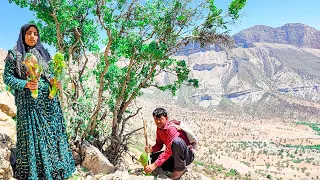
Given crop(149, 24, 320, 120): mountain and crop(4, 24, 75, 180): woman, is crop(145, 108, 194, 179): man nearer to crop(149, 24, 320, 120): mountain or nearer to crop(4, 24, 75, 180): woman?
crop(4, 24, 75, 180): woman

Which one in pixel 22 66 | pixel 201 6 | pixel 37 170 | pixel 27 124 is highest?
pixel 201 6

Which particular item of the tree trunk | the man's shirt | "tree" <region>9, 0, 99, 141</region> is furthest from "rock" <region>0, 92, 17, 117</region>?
the man's shirt

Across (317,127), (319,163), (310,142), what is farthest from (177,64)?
(317,127)

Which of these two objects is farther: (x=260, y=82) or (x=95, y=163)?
(x=260, y=82)

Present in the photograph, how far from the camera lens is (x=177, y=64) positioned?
7074 millimetres

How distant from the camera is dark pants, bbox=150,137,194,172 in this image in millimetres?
3840

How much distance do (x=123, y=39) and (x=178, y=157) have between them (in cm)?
289

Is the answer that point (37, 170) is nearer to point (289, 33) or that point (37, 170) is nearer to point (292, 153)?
point (292, 153)

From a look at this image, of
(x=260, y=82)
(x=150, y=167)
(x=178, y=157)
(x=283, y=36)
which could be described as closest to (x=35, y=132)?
(x=150, y=167)

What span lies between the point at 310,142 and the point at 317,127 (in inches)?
866

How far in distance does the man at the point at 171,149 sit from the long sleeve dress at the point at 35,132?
→ 111cm

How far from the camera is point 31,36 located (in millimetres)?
3346

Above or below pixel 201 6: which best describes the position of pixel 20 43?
below

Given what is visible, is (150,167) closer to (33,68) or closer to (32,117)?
(32,117)
